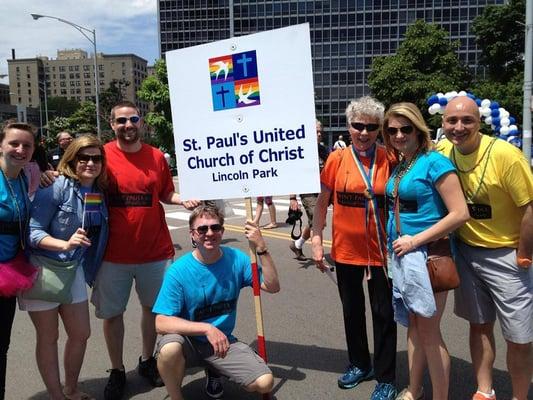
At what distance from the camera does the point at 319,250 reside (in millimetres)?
3695

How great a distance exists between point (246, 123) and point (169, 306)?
4.06 feet

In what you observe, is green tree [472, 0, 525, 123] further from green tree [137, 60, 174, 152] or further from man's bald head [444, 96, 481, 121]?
man's bald head [444, 96, 481, 121]

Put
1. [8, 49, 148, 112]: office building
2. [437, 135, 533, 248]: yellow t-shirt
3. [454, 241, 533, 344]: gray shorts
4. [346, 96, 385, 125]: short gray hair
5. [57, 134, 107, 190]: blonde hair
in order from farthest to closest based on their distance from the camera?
1. [8, 49, 148, 112]: office building
2. [346, 96, 385, 125]: short gray hair
3. [57, 134, 107, 190]: blonde hair
4. [454, 241, 533, 344]: gray shorts
5. [437, 135, 533, 248]: yellow t-shirt

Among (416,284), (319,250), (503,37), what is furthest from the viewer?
(503,37)

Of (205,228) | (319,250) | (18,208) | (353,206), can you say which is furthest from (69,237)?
(353,206)

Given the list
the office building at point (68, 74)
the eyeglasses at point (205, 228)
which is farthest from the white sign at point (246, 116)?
the office building at point (68, 74)

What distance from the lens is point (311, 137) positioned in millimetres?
2957

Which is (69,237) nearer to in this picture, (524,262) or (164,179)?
(164,179)

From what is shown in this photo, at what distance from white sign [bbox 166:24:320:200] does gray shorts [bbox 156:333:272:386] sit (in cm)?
94

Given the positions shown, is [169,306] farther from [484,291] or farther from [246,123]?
[484,291]

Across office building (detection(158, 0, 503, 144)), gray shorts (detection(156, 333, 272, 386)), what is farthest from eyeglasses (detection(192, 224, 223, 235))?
office building (detection(158, 0, 503, 144))

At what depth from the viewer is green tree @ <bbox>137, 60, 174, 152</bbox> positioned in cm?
3525

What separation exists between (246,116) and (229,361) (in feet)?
5.09

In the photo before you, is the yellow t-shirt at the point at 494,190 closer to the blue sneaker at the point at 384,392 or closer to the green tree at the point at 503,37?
the blue sneaker at the point at 384,392
